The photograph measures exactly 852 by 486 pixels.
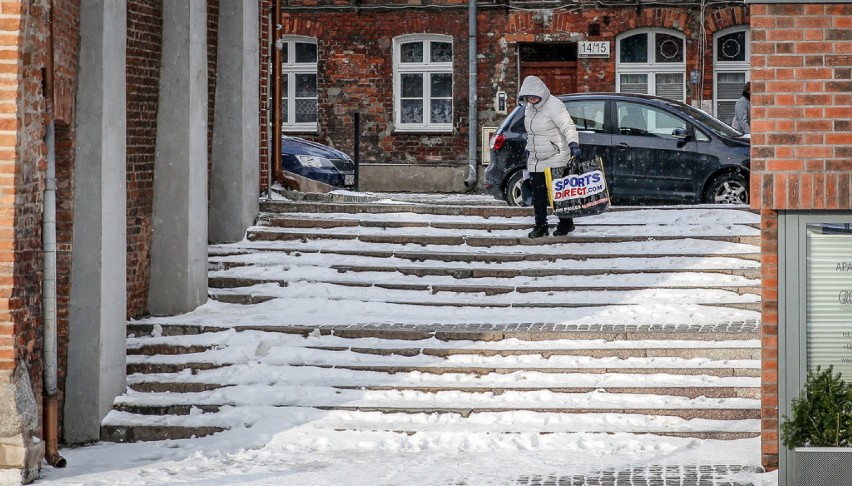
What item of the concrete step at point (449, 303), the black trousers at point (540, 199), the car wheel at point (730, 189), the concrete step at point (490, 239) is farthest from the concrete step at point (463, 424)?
the car wheel at point (730, 189)

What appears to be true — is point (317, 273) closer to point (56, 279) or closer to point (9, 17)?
point (56, 279)

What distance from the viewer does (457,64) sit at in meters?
29.7

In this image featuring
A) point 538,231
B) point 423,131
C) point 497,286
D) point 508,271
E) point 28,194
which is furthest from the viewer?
point 423,131

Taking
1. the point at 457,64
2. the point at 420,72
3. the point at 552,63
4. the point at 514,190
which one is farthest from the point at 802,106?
the point at 420,72

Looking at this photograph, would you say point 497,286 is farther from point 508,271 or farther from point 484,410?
point 484,410

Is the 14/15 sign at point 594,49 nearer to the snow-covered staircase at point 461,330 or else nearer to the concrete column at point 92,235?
the snow-covered staircase at point 461,330

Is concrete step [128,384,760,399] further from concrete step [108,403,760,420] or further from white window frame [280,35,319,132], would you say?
white window frame [280,35,319,132]

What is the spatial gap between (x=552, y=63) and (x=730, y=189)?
38.5ft

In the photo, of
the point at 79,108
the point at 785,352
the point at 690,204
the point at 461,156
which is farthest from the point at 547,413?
the point at 461,156

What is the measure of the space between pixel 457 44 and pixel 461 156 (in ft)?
7.35

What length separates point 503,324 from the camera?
13555 millimetres

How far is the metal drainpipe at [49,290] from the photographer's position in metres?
10.7

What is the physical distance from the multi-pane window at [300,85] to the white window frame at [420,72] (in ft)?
5.78

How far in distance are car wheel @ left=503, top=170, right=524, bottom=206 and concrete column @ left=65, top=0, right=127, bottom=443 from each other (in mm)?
7411
